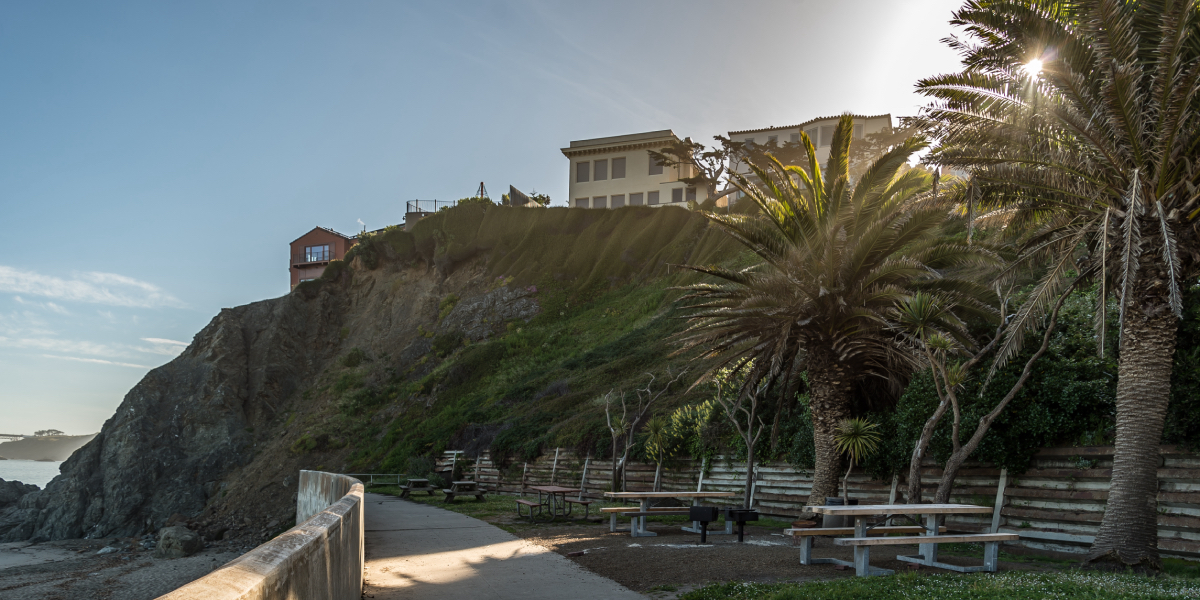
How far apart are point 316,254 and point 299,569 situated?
7183cm

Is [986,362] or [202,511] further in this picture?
[202,511]

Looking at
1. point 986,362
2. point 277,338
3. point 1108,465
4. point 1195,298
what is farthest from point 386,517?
point 277,338

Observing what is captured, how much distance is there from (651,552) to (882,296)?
544 centimetres

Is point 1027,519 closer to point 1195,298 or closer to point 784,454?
point 1195,298

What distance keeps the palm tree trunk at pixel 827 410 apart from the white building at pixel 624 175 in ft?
129

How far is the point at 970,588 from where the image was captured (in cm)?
618

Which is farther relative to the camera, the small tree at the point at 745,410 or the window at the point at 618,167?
the window at the point at 618,167

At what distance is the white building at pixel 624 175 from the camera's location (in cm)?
5303

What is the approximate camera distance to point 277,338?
50.1 meters

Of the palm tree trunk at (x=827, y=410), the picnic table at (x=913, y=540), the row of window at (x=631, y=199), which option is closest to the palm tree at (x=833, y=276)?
the palm tree trunk at (x=827, y=410)

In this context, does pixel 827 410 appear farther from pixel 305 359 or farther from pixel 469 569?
pixel 305 359

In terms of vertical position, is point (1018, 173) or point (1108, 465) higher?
point (1018, 173)

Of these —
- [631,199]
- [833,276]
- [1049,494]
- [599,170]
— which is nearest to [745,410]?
[833,276]

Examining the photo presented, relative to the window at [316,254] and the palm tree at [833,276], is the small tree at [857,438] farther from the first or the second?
the window at [316,254]
